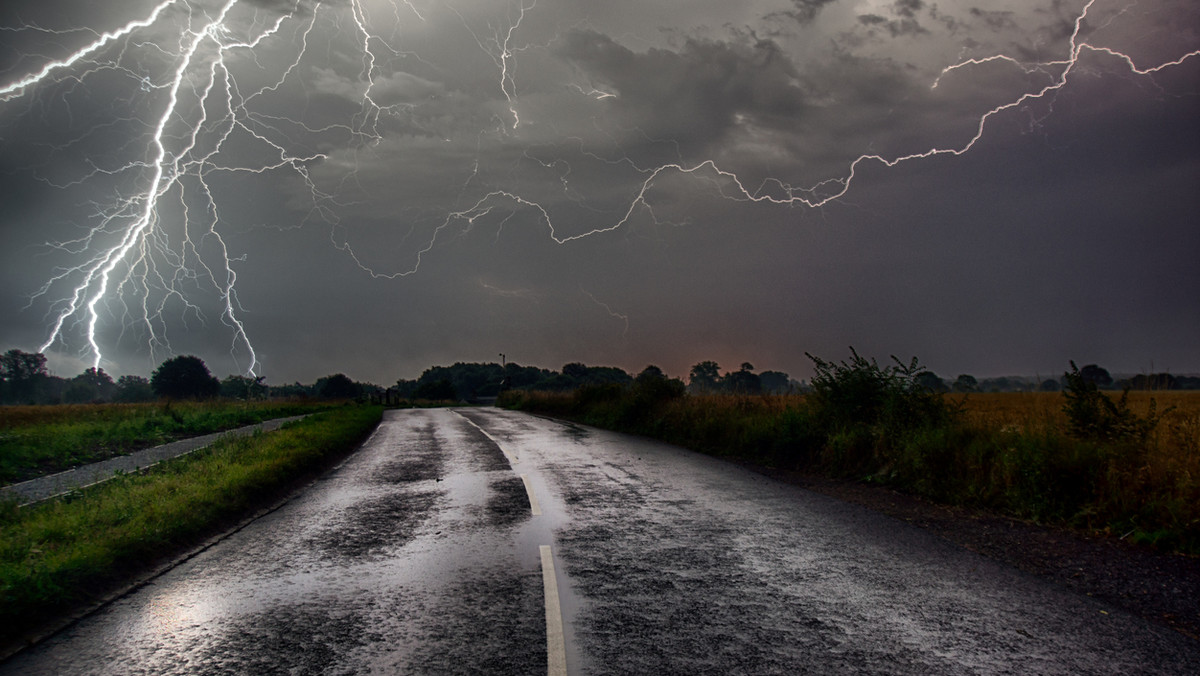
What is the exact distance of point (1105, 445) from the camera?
843 centimetres

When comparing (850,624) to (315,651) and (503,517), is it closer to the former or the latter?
(315,651)

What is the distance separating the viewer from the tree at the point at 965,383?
12.5m

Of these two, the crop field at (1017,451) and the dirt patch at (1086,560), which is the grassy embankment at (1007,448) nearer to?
the crop field at (1017,451)

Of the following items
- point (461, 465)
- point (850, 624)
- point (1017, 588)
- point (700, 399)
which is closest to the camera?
point (850, 624)

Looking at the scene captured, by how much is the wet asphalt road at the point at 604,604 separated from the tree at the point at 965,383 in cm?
543

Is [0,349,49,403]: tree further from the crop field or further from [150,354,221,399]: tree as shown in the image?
the crop field

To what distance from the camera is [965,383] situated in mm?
12773

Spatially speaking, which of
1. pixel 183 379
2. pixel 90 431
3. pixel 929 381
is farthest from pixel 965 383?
pixel 183 379

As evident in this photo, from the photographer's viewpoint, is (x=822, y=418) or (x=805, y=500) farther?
(x=822, y=418)

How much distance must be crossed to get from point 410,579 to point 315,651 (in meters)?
1.59

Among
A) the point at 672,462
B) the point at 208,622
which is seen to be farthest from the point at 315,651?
the point at 672,462

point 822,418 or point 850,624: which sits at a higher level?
point 822,418

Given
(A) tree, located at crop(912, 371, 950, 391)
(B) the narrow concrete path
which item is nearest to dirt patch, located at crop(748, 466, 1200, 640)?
(A) tree, located at crop(912, 371, 950, 391)

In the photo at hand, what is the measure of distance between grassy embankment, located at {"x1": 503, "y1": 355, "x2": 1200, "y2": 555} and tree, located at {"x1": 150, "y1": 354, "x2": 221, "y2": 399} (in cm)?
8211
